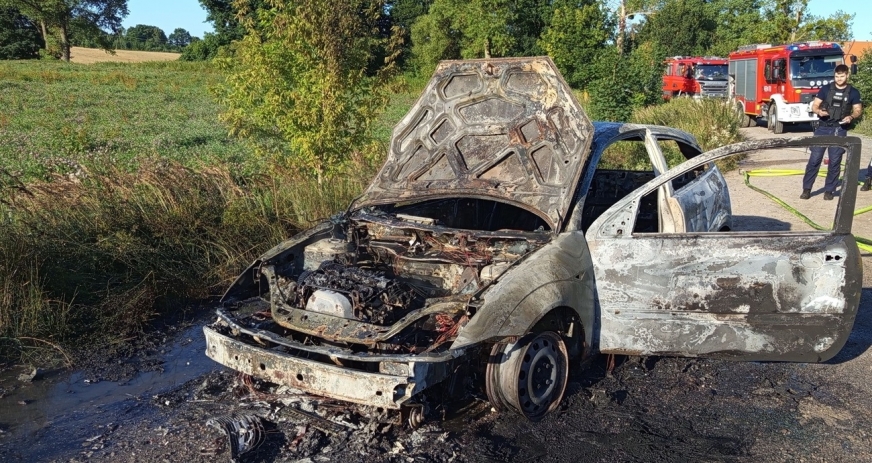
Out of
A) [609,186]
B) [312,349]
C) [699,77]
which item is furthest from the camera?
[699,77]

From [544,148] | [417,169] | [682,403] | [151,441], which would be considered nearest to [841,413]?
[682,403]

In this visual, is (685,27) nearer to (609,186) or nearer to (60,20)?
(609,186)

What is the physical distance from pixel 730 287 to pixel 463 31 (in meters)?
34.8

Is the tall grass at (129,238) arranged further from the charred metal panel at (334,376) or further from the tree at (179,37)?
the tree at (179,37)

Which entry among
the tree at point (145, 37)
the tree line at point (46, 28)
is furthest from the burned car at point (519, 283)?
the tree at point (145, 37)

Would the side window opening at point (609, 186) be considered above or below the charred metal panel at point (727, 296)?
above

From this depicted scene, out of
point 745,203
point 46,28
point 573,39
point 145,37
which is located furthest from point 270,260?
point 145,37

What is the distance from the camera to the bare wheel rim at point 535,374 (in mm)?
4020

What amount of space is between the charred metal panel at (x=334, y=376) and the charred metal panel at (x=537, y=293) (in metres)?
0.27

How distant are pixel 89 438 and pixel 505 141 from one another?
3.35m

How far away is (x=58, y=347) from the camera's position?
5320 mm

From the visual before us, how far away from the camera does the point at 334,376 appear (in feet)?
12.4

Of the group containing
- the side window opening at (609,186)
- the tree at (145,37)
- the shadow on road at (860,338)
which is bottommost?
the shadow on road at (860,338)

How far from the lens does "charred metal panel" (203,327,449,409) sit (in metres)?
3.63
